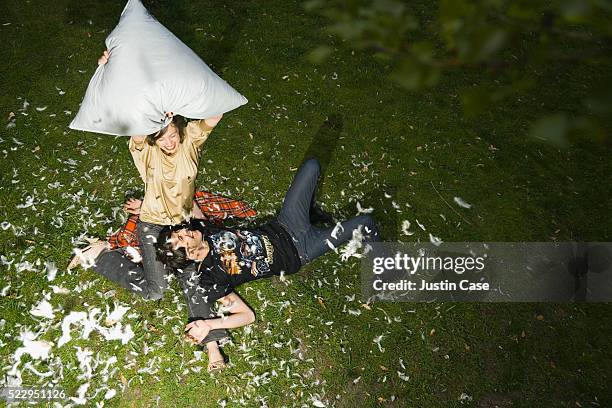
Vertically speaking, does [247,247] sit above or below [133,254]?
above

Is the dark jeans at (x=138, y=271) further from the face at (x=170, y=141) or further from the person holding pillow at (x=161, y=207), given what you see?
the face at (x=170, y=141)

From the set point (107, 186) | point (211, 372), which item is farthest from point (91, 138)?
point (211, 372)

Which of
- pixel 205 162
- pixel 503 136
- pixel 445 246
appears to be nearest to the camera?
pixel 445 246

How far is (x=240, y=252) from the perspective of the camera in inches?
149

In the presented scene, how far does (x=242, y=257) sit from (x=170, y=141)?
0.84m

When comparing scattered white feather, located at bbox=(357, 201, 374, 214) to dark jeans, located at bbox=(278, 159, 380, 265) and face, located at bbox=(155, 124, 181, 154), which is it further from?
face, located at bbox=(155, 124, 181, 154)

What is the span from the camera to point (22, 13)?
5.57 m

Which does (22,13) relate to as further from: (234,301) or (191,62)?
(234,301)

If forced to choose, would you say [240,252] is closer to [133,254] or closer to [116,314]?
[133,254]

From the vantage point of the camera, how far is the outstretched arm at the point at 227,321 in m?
3.65

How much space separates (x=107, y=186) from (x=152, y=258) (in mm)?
907

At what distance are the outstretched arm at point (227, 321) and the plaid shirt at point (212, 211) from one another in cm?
71

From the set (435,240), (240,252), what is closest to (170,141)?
(240,252)

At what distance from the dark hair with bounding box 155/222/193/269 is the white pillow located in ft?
2.06
